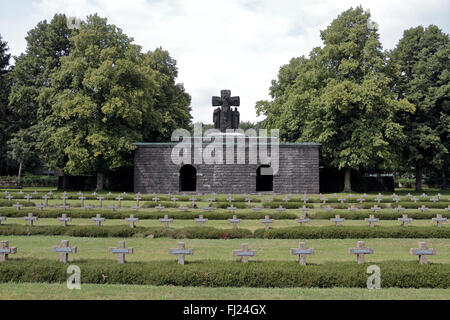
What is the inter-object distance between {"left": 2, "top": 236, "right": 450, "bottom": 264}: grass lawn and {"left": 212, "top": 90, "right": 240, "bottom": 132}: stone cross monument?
22.7 m

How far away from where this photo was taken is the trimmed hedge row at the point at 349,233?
12922 millimetres

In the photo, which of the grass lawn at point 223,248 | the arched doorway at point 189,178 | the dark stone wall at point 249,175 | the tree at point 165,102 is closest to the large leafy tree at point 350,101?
the dark stone wall at point 249,175

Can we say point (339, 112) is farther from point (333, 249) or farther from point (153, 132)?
point (333, 249)

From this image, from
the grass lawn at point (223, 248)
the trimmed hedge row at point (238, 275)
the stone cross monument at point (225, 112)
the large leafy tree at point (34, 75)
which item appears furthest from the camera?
the large leafy tree at point (34, 75)

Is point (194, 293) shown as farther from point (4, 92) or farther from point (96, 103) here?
point (4, 92)

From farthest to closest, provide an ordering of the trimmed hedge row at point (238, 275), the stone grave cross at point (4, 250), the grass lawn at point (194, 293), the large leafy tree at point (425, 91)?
the large leafy tree at point (425, 91), the stone grave cross at point (4, 250), the trimmed hedge row at point (238, 275), the grass lawn at point (194, 293)

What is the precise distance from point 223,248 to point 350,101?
24307 mm

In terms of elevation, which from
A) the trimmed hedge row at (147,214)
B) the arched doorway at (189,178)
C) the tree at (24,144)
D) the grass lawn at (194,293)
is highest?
the tree at (24,144)

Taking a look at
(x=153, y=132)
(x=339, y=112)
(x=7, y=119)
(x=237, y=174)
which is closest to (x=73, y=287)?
(x=237, y=174)

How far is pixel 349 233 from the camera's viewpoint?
42.7 feet

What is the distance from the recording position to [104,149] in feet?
104

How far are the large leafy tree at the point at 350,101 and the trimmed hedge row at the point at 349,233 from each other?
19429 millimetres

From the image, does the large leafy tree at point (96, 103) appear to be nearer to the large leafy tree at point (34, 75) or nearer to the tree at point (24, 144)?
the large leafy tree at point (34, 75)

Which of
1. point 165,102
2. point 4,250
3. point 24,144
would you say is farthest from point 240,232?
point 165,102
